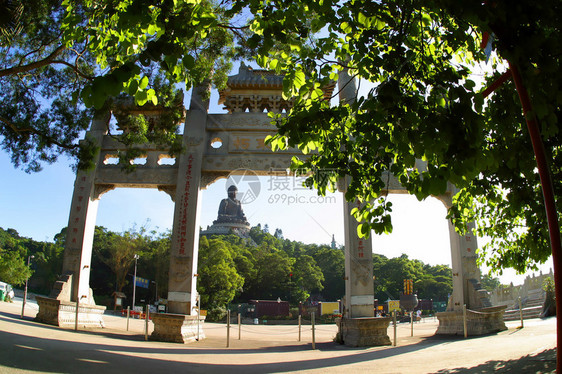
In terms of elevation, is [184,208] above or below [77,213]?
above

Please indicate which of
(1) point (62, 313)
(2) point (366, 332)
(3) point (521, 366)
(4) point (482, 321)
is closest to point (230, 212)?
(1) point (62, 313)

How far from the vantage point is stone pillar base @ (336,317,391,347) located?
8.46m

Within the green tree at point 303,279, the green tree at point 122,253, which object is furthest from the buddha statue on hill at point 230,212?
the green tree at point 122,253

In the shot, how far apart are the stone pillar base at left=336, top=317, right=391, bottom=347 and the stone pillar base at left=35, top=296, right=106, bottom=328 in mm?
6326

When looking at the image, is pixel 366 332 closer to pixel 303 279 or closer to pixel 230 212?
pixel 303 279

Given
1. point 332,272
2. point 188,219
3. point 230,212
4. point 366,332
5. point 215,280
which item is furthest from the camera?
point 230,212

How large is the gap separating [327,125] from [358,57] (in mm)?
575

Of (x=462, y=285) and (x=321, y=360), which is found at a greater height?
(x=462, y=285)

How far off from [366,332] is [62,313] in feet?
22.8

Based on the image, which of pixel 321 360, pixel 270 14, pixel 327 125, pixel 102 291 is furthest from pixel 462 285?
pixel 102 291

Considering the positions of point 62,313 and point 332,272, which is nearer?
point 62,313

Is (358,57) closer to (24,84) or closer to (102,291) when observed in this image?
(24,84)

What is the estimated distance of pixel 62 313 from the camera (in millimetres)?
9000

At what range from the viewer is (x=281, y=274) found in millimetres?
35969
